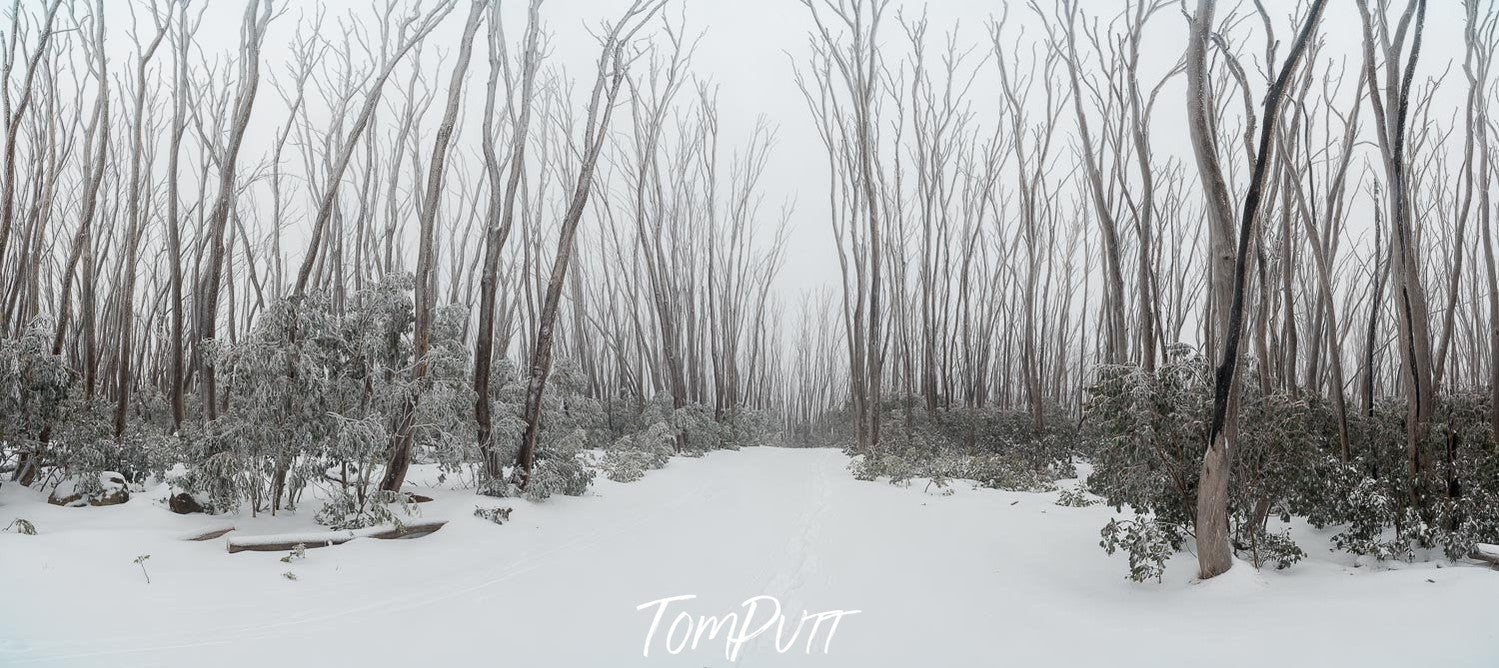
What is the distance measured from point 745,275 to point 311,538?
1390cm

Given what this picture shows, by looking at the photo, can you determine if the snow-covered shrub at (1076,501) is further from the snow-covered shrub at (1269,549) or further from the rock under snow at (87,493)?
the rock under snow at (87,493)

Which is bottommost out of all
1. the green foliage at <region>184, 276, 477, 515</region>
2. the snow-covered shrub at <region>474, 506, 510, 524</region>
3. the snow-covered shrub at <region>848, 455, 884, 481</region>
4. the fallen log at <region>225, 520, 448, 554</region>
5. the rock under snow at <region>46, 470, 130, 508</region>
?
the snow-covered shrub at <region>848, 455, 884, 481</region>

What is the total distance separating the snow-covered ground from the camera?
2.64 metres

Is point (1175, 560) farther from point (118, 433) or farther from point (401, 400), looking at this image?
point (118, 433)

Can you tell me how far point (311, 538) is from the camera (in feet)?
13.4

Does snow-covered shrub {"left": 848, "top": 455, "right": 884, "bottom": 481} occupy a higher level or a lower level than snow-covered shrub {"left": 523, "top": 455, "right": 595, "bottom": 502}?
lower

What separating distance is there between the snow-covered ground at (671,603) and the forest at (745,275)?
0.32 m

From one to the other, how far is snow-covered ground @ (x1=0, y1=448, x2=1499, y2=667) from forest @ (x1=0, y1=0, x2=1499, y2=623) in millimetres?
323

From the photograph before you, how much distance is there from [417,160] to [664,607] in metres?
9.07

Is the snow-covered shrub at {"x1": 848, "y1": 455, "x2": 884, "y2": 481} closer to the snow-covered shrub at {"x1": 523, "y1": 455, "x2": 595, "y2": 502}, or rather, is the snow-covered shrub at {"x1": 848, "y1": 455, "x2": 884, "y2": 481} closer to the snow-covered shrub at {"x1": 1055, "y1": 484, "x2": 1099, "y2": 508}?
the snow-covered shrub at {"x1": 1055, "y1": 484, "x2": 1099, "y2": 508}

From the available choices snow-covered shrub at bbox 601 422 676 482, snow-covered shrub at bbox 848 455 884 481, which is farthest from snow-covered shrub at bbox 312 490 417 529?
snow-covered shrub at bbox 848 455 884 481

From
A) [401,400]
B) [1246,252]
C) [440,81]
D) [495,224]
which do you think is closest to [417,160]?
[440,81]

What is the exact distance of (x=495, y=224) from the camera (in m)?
6.54

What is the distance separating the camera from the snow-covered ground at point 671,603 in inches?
104
